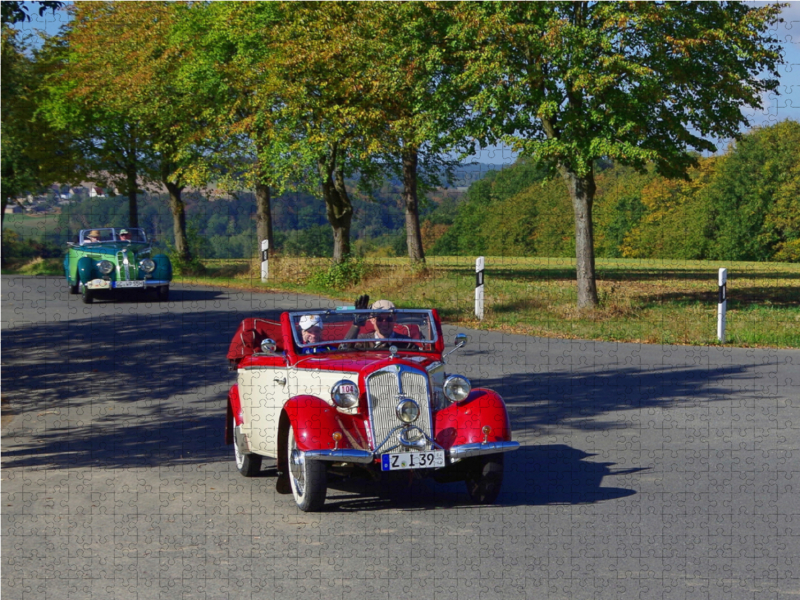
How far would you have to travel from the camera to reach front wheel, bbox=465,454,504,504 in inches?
289

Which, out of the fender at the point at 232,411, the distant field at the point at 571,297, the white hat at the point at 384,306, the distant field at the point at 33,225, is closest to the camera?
the white hat at the point at 384,306

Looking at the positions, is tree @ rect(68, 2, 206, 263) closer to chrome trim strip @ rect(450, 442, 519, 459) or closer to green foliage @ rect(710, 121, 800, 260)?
chrome trim strip @ rect(450, 442, 519, 459)

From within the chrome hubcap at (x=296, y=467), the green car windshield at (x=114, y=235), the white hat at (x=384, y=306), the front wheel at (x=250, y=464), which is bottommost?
the front wheel at (x=250, y=464)

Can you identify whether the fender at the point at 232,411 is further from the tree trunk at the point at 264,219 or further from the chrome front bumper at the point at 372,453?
the tree trunk at the point at 264,219

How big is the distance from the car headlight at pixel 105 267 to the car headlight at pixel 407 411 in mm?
18096

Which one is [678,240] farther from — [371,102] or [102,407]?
[102,407]

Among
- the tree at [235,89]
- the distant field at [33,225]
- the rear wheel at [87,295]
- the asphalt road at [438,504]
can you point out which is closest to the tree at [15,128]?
the distant field at [33,225]

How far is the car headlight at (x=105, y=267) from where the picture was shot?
2402cm

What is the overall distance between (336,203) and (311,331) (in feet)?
78.6

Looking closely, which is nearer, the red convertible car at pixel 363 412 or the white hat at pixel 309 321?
the red convertible car at pixel 363 412

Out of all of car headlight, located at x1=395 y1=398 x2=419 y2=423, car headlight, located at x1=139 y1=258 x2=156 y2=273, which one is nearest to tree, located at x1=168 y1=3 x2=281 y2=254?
car headlight, located at x1=139 y1=258 x2=156 y2=273

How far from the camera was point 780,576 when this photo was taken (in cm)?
561

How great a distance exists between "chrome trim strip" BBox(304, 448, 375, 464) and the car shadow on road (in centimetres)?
35

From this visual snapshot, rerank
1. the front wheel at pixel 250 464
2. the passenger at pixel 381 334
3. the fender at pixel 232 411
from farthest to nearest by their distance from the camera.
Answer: the fender at pixel 232 411, the front wheel at pixel 250 464, the passenger at pixel 381 334
